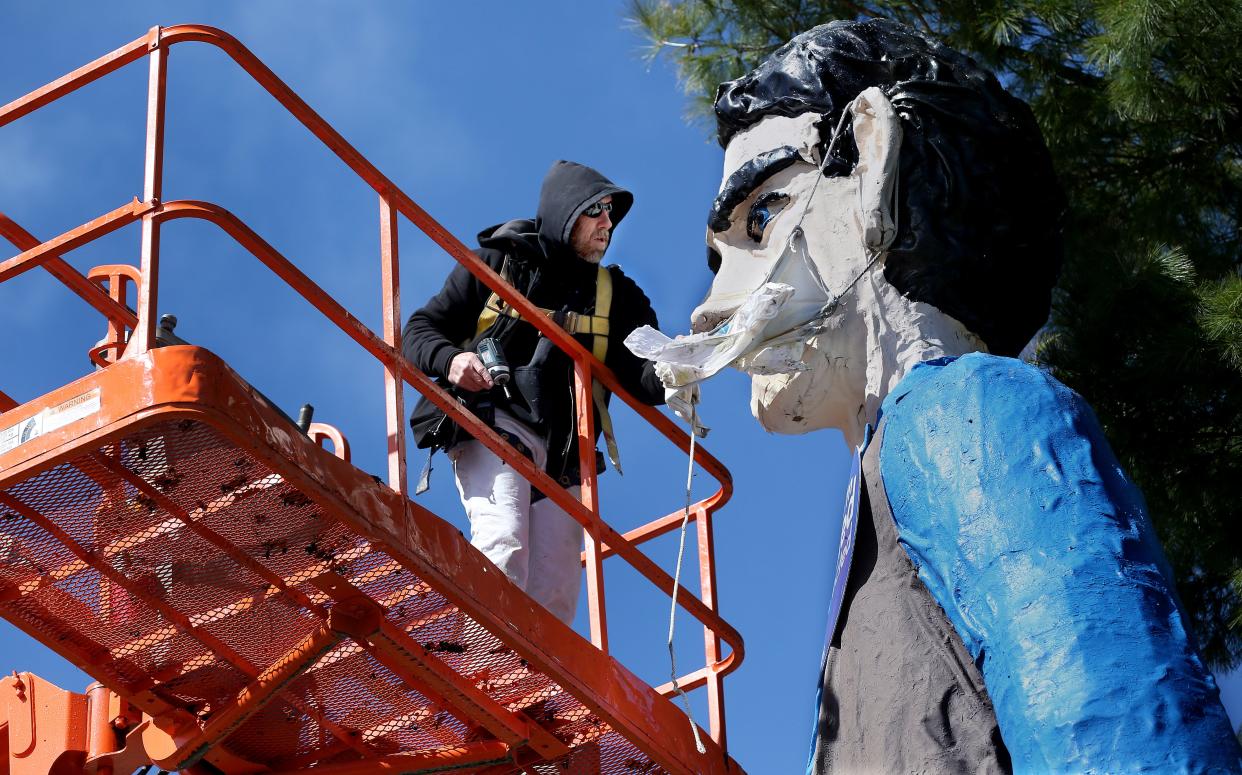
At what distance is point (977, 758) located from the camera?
3.86 metres

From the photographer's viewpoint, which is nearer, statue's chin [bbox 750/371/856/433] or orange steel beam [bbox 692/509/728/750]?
statue's chin [bbox 750/371/856/433]

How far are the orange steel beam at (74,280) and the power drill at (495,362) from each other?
113 cm

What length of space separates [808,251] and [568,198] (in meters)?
2.07

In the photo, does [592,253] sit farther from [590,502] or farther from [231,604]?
[231,604]

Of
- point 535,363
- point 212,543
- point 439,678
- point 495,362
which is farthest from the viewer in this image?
point 535,363

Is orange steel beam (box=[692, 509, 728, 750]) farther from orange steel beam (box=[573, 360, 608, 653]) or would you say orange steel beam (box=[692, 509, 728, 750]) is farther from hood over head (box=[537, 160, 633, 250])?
hood over head (box=[537, 160, 633, 250])

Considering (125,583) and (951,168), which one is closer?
(951,168)

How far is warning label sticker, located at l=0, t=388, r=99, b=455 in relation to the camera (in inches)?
172

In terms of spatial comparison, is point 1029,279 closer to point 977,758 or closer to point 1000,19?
point 977,758

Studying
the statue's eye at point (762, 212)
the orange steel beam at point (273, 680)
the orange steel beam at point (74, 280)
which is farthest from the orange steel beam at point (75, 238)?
the statue's eye at point (762, 212)

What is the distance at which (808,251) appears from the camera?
4.78 meters

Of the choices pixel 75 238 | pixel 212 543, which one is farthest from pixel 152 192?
pixel 212 543

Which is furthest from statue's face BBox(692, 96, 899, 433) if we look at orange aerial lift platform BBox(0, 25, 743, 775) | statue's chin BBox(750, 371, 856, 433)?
orange aerial lift platform BBox(0, 25, 743, 775)

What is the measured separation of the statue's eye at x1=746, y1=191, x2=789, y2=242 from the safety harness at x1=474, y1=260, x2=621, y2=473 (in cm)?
147
